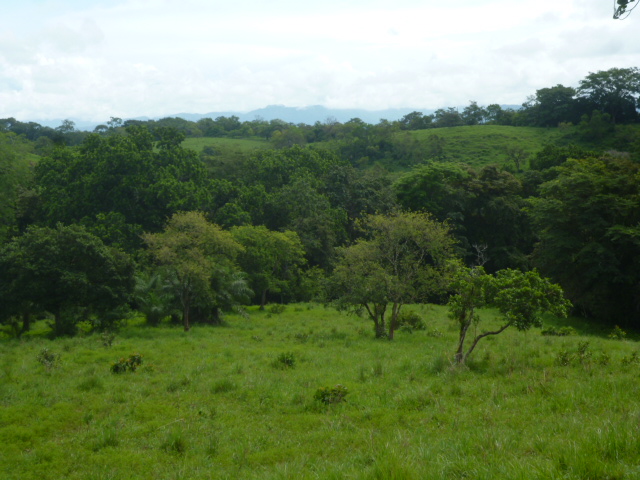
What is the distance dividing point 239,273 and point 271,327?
17.2ft

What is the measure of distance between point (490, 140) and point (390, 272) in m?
64.9

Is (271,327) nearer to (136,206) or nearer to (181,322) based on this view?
(181,322)

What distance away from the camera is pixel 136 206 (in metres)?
38.1

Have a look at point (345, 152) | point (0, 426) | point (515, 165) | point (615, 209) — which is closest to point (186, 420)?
point (0, 426)

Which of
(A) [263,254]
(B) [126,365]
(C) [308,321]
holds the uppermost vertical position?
(B) [126,365]

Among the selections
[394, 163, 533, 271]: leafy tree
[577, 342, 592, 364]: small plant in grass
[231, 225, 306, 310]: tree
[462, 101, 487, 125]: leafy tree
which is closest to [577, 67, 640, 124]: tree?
[462, 101, 487, 125]: leafy tree

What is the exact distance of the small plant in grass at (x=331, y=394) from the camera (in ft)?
35.3

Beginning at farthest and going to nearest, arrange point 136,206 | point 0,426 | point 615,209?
point 136,206
point 615,209
point 0,426

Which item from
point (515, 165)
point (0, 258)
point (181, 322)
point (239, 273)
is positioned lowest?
point (181, 322)

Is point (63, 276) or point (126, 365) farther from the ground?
point (63, 276)

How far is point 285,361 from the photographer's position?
15430 mm

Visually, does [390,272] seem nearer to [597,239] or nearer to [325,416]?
[325,416]

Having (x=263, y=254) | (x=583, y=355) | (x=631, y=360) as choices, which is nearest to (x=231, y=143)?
(x=263, y=254)

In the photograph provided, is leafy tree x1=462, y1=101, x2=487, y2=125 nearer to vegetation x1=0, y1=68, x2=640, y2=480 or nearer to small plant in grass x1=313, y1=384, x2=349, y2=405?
vegetation x1=0, y1=68, x2=640, y2=480
